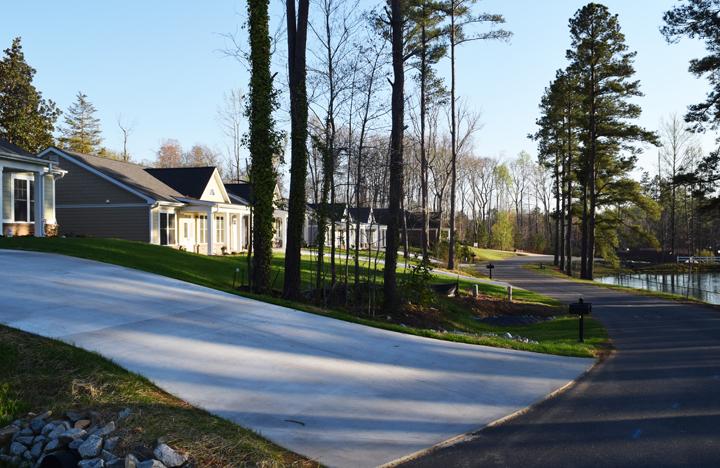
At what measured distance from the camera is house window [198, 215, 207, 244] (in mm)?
31016

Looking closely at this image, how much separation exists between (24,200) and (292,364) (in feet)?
58.3

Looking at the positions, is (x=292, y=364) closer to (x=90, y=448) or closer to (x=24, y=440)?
(x=90, y=448)

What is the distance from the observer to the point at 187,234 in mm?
29859

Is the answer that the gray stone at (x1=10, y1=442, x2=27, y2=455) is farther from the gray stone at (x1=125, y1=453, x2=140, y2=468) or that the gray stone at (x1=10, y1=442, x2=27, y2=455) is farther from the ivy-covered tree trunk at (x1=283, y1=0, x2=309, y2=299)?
the ivy-covered tree trunk at (x1=283, y1=0, x2=309, y2=299)

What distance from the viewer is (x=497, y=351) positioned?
10172 millimetres

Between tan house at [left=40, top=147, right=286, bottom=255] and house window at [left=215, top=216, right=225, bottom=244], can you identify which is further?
house window at [left=215, top=216, right=225, bottom=244]

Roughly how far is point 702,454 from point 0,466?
6.11 metres

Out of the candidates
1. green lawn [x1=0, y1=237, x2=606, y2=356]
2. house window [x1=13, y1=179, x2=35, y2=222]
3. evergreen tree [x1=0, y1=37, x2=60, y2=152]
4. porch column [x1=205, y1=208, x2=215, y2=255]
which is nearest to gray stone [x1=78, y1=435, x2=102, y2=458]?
green lawn [x1=0, y1=237, x2=606, y2=356]

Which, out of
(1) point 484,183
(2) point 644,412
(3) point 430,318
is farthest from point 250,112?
(1) point 484,183

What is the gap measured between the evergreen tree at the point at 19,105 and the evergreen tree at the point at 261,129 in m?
30.0

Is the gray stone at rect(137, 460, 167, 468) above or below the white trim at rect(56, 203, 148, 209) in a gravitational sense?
below

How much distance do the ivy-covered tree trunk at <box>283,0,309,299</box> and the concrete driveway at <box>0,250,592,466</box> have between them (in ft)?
9.68

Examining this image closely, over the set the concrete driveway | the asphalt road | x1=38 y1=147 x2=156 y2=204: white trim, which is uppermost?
x1=38 y1=147 x2=156 y2=204: white trim

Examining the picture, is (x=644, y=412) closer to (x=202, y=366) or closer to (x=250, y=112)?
(x=202, y=366)
